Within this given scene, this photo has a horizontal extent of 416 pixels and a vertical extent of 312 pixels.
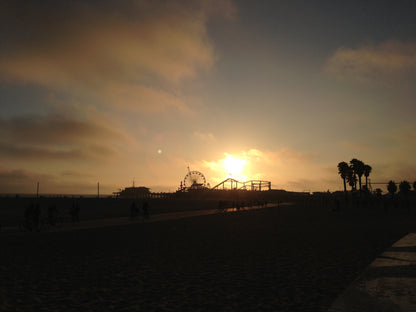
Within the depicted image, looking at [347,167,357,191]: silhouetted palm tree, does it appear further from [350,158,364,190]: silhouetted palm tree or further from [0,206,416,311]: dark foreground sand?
[0,206,416,311]: dark foreground sand

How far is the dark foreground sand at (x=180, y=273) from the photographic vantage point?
687 centimetres

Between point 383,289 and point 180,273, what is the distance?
16.3 ft

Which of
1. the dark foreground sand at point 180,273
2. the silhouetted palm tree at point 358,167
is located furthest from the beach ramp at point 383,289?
the silhouetted palm tree at point 358,167

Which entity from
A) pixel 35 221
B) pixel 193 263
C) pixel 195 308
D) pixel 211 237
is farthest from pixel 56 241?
pixel 195 308

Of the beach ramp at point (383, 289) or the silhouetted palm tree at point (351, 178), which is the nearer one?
the beach ramp at point (383, 289)

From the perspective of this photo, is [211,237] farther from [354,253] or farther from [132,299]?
[132,299]

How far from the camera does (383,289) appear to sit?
7383 mm

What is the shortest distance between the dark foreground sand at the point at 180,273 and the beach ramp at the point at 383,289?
1.19 ft

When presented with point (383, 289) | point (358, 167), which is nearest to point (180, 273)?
point (383, 289)

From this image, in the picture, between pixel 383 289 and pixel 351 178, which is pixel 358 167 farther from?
pixel 383 289

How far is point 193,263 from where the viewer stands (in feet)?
36.1

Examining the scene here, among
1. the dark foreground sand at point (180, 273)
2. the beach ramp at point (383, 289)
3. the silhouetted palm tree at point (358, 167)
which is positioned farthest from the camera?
the silhouetted palm tree at point (358, 167)

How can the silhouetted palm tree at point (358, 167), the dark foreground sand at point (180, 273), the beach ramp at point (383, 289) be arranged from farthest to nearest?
the silhouetted palm tree at point (358, 167)
the dark foreground sand at point (180, 273)
the beach ramp at point (383, 289)

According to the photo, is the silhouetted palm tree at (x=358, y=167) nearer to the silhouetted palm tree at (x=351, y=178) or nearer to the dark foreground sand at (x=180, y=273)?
→ the silhouetted palm tree at (x=351, y=178)
